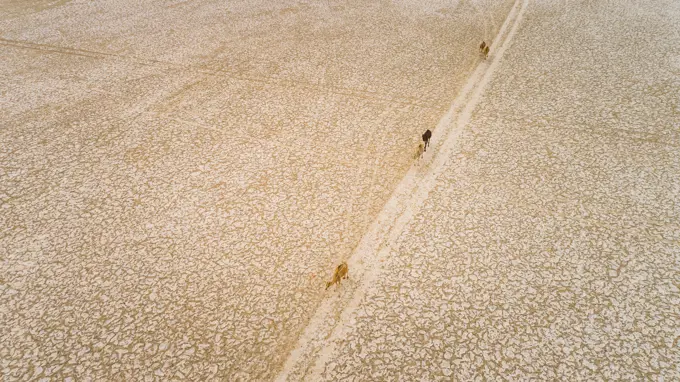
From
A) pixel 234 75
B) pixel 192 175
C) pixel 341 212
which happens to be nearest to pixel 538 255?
pixel 341 212

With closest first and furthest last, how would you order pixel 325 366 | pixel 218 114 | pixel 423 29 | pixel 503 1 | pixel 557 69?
pixel 325 366
pixel 218 114
pixel 557 69
pixel 423 29
pixel 503 1

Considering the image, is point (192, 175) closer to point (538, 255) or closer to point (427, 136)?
point (427, 136)

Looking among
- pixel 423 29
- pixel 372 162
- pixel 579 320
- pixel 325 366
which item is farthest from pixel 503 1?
pixel 325 366

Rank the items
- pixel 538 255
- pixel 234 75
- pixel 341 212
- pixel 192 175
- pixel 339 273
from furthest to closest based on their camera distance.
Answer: pixel 234 75 → pixel 192 175 → pixel 341 212 → pixel 538 255 → pixel 339 273

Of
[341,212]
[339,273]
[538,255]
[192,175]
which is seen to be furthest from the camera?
[192,175]

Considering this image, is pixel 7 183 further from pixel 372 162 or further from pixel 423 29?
Result: pixel 423 29

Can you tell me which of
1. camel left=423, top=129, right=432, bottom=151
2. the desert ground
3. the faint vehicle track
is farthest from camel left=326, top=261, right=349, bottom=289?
the faint vehicle track
